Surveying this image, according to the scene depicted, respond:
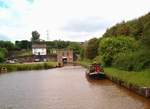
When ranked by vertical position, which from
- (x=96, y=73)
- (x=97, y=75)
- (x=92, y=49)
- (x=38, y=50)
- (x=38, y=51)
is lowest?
(x=97, y=75)

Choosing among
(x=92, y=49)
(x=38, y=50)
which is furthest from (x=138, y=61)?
(x=38, y=50)

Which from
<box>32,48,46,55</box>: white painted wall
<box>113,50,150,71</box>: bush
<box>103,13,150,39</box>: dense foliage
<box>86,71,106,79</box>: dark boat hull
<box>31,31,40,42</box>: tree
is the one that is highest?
<box>31,31,40,42</box>: tree

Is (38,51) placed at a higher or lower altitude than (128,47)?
higher

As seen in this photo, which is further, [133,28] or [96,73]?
[133,28]

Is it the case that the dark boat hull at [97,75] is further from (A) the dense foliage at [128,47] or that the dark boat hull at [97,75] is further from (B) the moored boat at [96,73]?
(A) the dense foliage at [128,47]

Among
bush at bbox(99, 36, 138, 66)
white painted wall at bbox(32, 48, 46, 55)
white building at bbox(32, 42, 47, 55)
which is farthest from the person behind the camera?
white building at bbox(32, 42, 47, 55)

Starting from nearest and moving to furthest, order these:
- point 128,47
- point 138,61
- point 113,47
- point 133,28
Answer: point 138,61
point 128,47
point 113,47
point 133,28

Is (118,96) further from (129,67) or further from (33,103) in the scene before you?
(129,67)

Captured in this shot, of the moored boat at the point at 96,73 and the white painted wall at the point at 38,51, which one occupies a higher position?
the white painted wall at the point at 38,51

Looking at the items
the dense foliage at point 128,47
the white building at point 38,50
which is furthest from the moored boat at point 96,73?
the white building at point 38,50

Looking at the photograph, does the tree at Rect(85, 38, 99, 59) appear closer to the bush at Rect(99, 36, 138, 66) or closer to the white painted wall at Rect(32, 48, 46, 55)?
the bush at Rect(99, 36, 138, 66)

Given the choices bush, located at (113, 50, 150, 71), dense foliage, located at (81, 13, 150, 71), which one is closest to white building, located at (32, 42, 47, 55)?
dense foliage, located at (81, 13, 150, 71)

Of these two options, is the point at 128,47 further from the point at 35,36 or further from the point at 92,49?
the point at 35,36

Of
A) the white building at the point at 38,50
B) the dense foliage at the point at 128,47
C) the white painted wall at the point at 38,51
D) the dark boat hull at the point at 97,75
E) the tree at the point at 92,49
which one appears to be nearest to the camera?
the dense foliage at the point at 128,47
